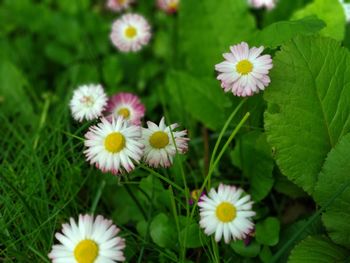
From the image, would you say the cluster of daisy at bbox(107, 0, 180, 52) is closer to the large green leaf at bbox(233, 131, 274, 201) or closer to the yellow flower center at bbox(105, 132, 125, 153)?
the large green leaf at bbox(233, 131, 274, 201)

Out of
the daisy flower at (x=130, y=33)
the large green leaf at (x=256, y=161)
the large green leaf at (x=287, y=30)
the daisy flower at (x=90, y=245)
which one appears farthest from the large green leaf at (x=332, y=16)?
the daisy flower at (x=90, y=245)

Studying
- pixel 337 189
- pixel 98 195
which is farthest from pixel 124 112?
pixel 337 189

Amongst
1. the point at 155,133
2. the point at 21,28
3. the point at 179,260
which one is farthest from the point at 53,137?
the point at 21,28

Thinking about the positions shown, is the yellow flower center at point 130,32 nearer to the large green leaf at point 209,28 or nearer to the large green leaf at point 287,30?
the large green leaf at point 209,28

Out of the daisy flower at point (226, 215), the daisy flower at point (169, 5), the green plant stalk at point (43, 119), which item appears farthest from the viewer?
the daisy flower at point (169, 5)

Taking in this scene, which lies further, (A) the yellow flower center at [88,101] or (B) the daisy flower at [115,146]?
(A) the yellow flower center at [88,101]

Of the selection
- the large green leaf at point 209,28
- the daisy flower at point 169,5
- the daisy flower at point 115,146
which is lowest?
the daisy flower at point 115,146

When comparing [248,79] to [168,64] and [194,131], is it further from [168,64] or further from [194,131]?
[168,64]

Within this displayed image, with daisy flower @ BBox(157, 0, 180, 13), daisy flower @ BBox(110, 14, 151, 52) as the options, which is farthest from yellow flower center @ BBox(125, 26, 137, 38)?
daisy flower @ BBox(157, 0, 180, 13)
